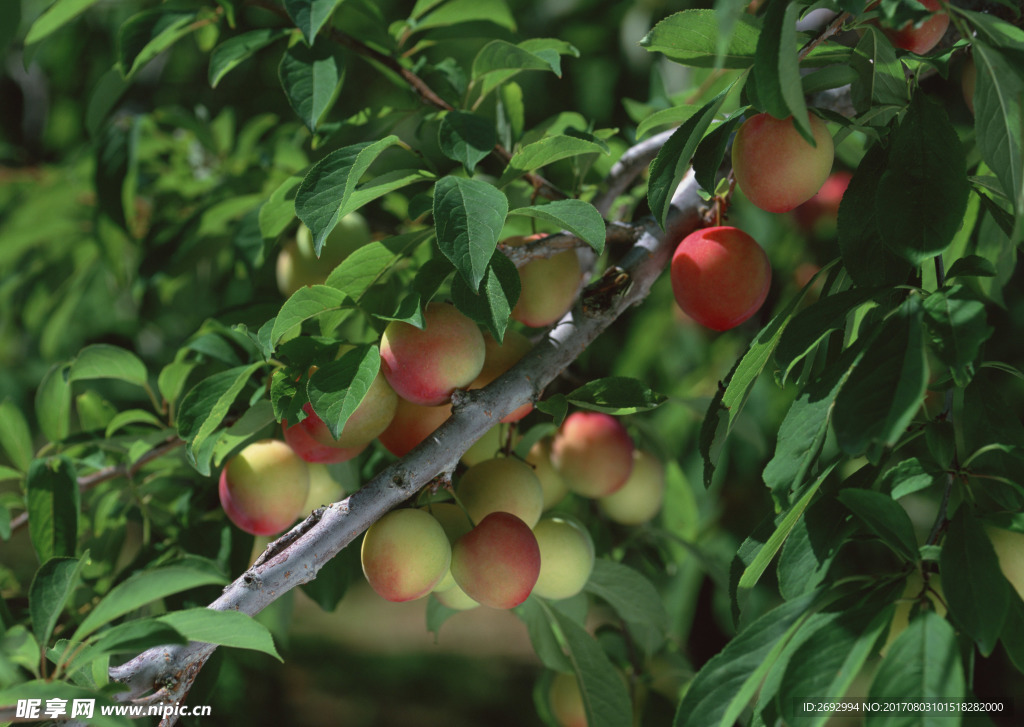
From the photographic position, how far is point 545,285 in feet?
2.07

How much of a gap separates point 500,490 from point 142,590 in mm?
265

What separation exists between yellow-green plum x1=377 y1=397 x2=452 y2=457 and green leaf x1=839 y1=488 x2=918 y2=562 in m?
0.30

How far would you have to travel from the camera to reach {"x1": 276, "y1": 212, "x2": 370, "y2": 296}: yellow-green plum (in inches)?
28.7

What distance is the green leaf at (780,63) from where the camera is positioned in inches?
15.4

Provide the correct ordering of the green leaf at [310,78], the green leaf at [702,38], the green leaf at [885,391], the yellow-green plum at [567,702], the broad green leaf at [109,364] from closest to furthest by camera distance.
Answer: the green leaf at [885,391] → the green leaf at [702,38] → the green leaf at [310,78] → the broad green leaf at [109,364] → the yellow-green plum at [567,702]

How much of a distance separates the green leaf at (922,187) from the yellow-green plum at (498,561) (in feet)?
0.99

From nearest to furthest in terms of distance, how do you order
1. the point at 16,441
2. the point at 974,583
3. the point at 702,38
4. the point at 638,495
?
the point at 974,583
the point at 702,38
the point at 16,441
the point at 638,495

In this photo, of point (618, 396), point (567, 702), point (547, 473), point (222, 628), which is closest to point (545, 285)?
point (618, 396)

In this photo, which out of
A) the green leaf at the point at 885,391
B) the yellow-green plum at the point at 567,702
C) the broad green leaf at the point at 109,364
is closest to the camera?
the green leaf at the point at 885,391

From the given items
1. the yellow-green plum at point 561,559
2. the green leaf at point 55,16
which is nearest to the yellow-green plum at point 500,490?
the yellow-green plum at point 561,559

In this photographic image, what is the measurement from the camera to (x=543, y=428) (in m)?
0.77

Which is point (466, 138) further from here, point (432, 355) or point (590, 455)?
point (590, 455)

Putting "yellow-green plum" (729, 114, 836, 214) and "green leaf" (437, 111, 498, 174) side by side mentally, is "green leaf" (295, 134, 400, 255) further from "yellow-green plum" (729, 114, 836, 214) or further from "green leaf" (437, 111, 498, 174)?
"yellow-green plum" (729, 114, 836, 214)

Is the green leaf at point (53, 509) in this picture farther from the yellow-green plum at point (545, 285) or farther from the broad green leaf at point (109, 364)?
the yellow-green plum at point (545, 285)
